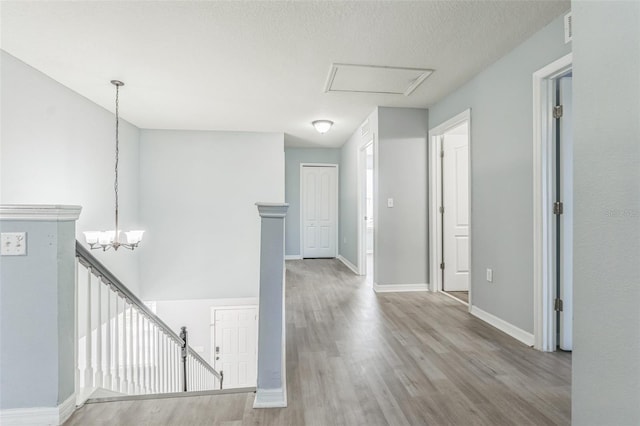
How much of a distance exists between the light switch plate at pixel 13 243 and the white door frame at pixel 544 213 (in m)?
3.20

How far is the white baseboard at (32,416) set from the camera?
4.99 feet

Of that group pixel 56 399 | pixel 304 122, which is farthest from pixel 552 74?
pixel 56 399

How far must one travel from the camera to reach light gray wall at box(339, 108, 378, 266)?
17.7 feet

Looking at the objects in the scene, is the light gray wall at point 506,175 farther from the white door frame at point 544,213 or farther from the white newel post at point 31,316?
the white newel post at point 31,316

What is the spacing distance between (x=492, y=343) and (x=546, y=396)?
0.73 metres

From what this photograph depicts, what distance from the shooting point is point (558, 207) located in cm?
236

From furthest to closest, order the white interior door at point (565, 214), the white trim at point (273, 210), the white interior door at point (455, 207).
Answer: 1. the white interior door at point (455, 207)
2. the white interior door at point (565, 214)
3. the white trim at point (273, 210)

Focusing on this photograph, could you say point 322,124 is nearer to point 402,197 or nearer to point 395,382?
point 402,197

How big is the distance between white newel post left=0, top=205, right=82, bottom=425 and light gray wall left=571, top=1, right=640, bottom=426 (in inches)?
83.5

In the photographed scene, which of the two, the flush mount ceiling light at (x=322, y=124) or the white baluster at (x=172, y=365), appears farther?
the flush mount ceiling light at (x=322, y=124)

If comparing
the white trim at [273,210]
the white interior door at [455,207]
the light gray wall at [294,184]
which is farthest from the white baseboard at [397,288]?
the light gray wall at [294,184]

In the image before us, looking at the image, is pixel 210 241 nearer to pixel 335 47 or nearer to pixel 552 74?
pixel 335 47

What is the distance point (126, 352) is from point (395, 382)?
6.15 ft

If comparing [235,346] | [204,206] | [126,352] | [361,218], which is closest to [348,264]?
[361,218]
